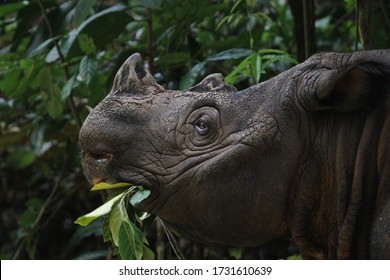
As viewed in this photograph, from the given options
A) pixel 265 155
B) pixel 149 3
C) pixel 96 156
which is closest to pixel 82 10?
pixel 149 3

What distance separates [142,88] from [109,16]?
1412mm

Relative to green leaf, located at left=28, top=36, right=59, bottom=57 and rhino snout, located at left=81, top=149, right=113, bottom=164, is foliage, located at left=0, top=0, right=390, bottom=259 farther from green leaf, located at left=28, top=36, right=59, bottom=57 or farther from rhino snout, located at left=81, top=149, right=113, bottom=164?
rhino snout, located at left=81, top=149, right=113, bottom=164

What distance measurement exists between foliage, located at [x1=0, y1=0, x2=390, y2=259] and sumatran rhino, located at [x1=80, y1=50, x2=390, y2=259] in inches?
32.7

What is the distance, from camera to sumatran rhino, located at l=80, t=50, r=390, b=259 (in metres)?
2.51

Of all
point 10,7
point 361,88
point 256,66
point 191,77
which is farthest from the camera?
point 10,7

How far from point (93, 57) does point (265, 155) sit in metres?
1.64

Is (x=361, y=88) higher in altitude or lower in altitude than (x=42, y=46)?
higher

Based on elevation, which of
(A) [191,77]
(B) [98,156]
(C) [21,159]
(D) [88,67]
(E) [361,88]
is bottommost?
(C) [21,159]

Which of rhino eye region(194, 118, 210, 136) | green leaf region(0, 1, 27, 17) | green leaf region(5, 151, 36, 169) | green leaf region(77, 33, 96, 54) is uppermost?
rhino eye region(194, 118, 210, 136)

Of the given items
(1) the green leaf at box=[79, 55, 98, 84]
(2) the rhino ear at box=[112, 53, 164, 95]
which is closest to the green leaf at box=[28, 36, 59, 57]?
(1) the green leaf at box=[79, 55, 98, 84]

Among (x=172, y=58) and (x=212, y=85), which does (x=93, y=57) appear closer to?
(x=172, y=58)

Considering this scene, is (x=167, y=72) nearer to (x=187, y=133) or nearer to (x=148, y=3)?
(x=148, y=3)

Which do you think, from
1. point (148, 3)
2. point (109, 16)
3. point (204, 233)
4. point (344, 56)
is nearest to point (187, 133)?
point (204, 233)

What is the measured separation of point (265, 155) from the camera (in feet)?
8.39
